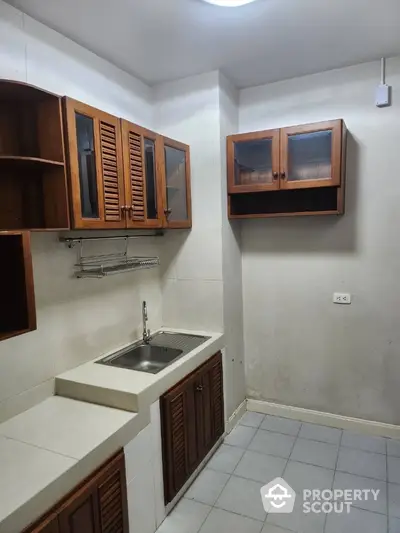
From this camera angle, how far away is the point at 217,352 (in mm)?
2588

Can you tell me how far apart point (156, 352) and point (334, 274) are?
4.70ft

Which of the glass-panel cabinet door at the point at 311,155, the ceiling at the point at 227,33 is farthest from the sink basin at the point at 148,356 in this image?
the ceiling at the point at 227,33

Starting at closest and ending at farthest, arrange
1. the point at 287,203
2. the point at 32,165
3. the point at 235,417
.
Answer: the point at 32,165 → the point at 287,203 → the point at 235,417

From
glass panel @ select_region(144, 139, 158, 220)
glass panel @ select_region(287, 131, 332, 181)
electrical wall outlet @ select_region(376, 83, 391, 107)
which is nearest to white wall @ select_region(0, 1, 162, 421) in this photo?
glass panel @ select_region(144, 139, 158, 220)

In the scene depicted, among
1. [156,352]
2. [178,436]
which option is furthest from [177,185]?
[178,436]

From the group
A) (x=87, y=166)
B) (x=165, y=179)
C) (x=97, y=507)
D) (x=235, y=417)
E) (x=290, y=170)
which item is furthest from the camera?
(x=235, y=417)

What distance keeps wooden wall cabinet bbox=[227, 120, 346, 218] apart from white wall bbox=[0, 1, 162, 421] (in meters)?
0.84

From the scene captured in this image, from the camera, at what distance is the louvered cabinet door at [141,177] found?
6.82 ft

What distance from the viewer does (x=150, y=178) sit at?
230 centimetres

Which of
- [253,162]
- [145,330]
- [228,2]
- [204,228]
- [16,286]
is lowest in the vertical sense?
[145,330]

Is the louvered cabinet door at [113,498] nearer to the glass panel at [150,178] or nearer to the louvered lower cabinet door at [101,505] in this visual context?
the louvered lower cabinet door at [101,505]

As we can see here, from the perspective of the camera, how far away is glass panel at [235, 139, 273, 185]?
262 centimetres

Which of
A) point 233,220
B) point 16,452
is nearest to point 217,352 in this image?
point 233,220

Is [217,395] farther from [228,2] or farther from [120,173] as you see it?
[228,2]
